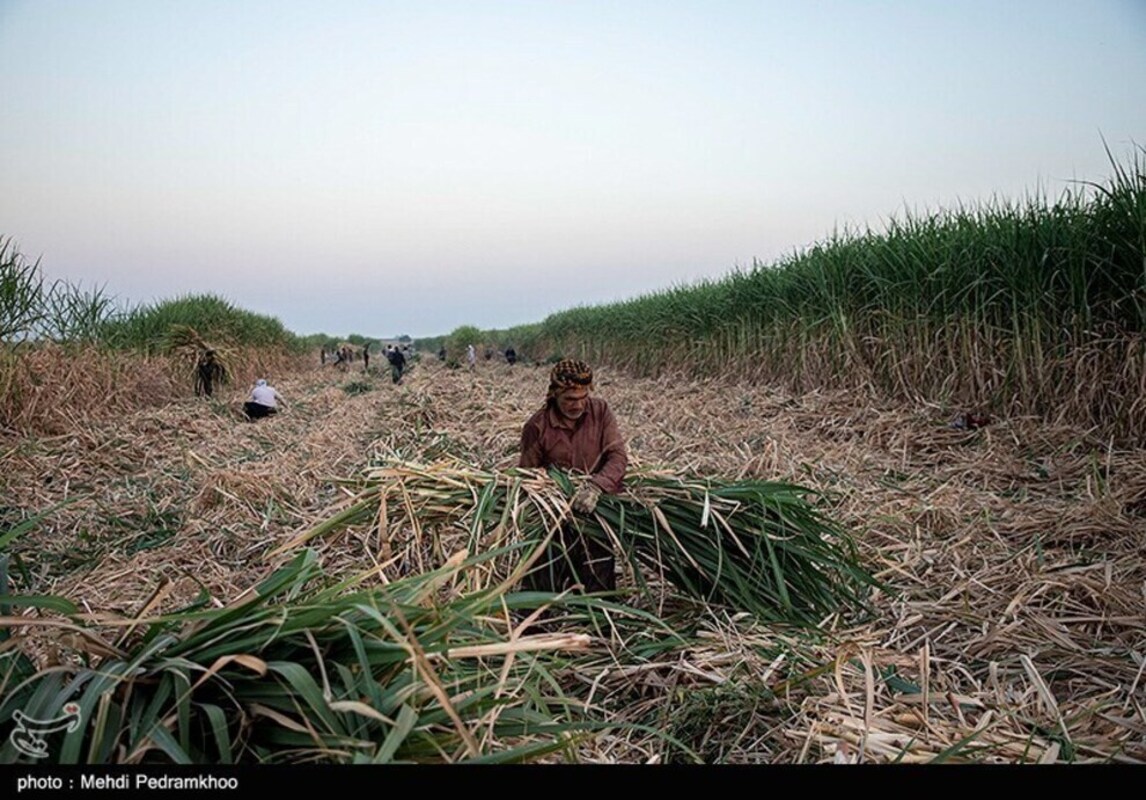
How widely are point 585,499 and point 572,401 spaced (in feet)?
1.90

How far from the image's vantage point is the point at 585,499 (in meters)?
2.59

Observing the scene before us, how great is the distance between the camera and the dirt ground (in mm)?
1902

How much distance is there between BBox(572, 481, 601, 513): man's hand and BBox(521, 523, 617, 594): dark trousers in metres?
0.09

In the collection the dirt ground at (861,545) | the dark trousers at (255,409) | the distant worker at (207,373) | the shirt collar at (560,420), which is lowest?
the dirt ground at (861,545)

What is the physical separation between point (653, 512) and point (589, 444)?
53cm

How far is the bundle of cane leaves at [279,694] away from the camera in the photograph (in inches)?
44.0

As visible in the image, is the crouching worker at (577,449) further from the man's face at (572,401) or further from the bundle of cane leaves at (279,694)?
the bundle of cane leaves at (279,694)

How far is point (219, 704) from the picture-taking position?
1231mm

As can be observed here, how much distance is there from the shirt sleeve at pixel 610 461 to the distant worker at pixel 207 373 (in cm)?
1415

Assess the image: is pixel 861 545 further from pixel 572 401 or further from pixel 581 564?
pixel 572 401
